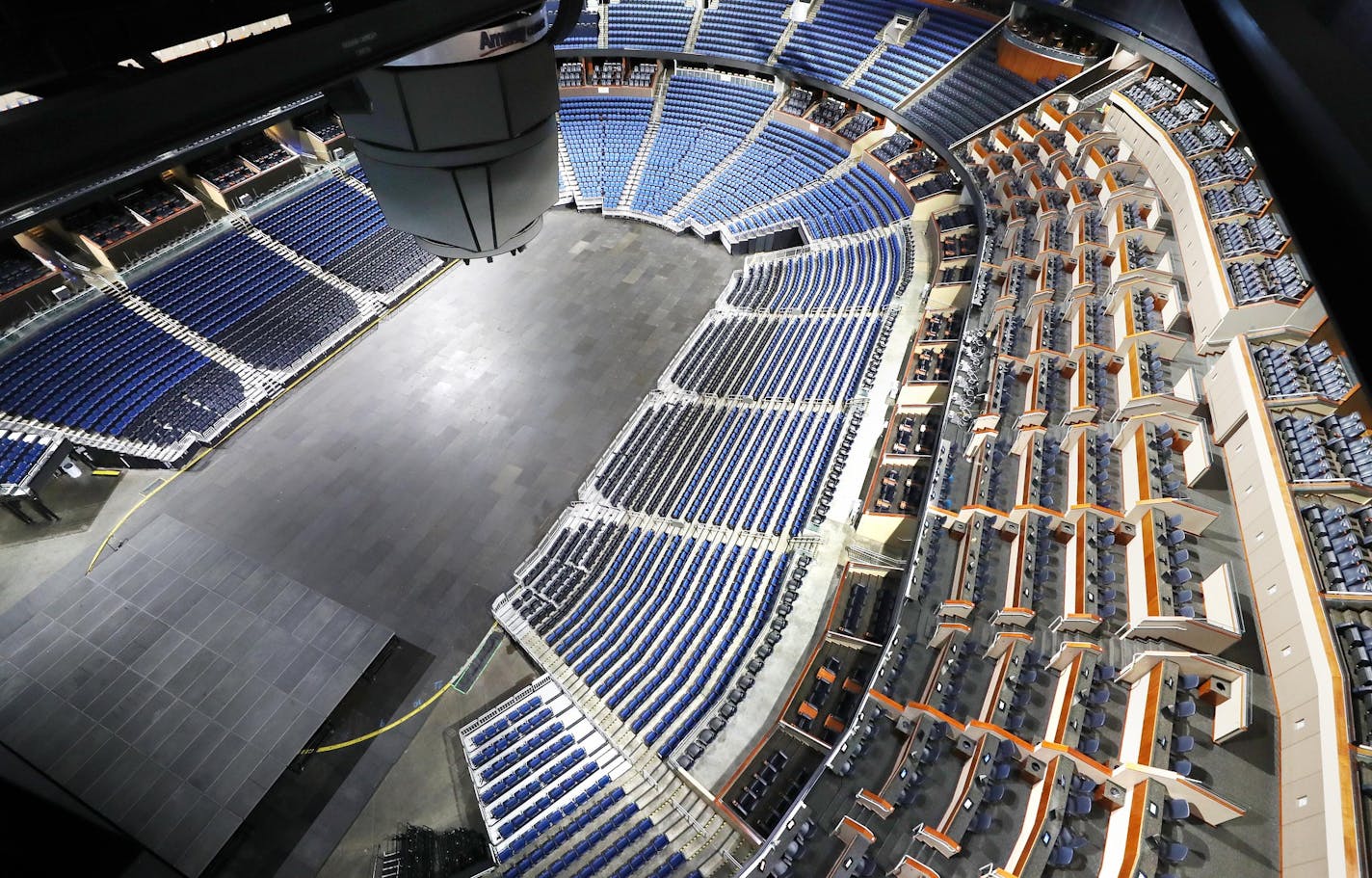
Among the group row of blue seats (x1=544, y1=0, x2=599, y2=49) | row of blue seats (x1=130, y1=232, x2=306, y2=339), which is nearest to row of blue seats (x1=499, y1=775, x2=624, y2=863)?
row of blue seats (x1=130, y1=232, x2=306, y2=339)

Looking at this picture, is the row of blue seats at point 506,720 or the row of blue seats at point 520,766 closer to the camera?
the row of blue seats at point 520,766

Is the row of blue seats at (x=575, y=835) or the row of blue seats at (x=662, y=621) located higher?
the row of blue seats at (x=662, y=621)

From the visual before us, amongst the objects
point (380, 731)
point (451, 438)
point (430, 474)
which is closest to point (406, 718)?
point (380, 731)

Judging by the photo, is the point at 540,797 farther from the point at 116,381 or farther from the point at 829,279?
the point at 829,279

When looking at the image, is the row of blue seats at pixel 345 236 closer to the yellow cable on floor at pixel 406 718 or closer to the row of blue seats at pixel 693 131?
the row of blue seats at pixel 693 131

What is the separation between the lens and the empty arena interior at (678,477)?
4633 mm

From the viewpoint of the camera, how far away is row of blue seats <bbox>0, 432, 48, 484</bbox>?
1444 cm

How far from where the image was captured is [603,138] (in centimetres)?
2750

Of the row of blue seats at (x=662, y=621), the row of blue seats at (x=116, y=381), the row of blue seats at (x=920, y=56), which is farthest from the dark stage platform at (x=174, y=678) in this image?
the row of blue seats at (x=920, y=56)

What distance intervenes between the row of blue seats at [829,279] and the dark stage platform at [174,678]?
15.4m

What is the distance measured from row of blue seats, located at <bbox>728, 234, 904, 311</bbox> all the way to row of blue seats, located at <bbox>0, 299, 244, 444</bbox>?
16.7 meters

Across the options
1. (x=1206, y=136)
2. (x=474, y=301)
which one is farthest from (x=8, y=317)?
(x=1206, y=136)

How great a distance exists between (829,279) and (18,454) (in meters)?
22.9

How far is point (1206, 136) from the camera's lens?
14469 mm
